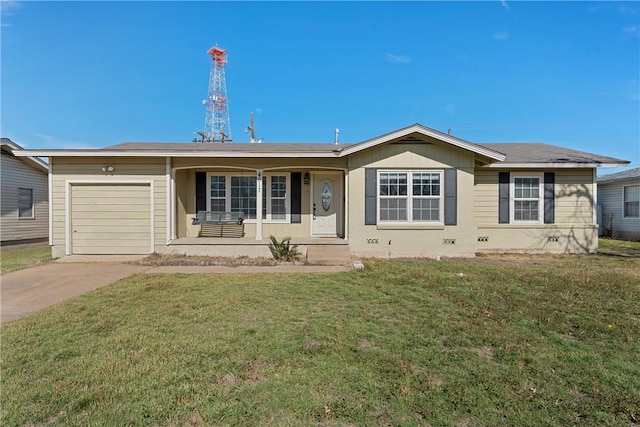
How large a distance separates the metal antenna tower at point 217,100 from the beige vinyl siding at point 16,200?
1453 cm

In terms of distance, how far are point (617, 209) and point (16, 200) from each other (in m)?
26.3

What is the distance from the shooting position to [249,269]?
26.2 ft

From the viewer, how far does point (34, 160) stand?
545 inches

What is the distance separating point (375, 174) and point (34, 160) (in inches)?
558

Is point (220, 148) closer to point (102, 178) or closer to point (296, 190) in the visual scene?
point (296, 190)

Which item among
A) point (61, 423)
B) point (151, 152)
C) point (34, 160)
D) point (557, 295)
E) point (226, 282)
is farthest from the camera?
point (34, 160)

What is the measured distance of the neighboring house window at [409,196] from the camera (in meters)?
9.91

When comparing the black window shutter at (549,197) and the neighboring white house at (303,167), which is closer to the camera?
the neighboring white house at (303,167)

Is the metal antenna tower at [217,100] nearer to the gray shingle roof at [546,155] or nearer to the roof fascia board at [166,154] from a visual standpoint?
the roof fascia board at [166,154]

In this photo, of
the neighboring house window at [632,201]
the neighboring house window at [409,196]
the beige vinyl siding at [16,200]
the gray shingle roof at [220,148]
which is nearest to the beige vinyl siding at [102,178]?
the gray shingle roof at [220,148]

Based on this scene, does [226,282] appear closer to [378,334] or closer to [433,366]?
[378,334]

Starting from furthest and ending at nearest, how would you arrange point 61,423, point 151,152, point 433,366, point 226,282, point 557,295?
point 151,152 → point 226,282 → point 557,295 → point 433,366 → point 61,423

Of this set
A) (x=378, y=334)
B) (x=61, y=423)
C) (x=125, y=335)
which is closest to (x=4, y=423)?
(x=61, y=423)

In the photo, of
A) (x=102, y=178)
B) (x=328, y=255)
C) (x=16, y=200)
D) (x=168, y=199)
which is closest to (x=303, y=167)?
(x=328, y=255)
